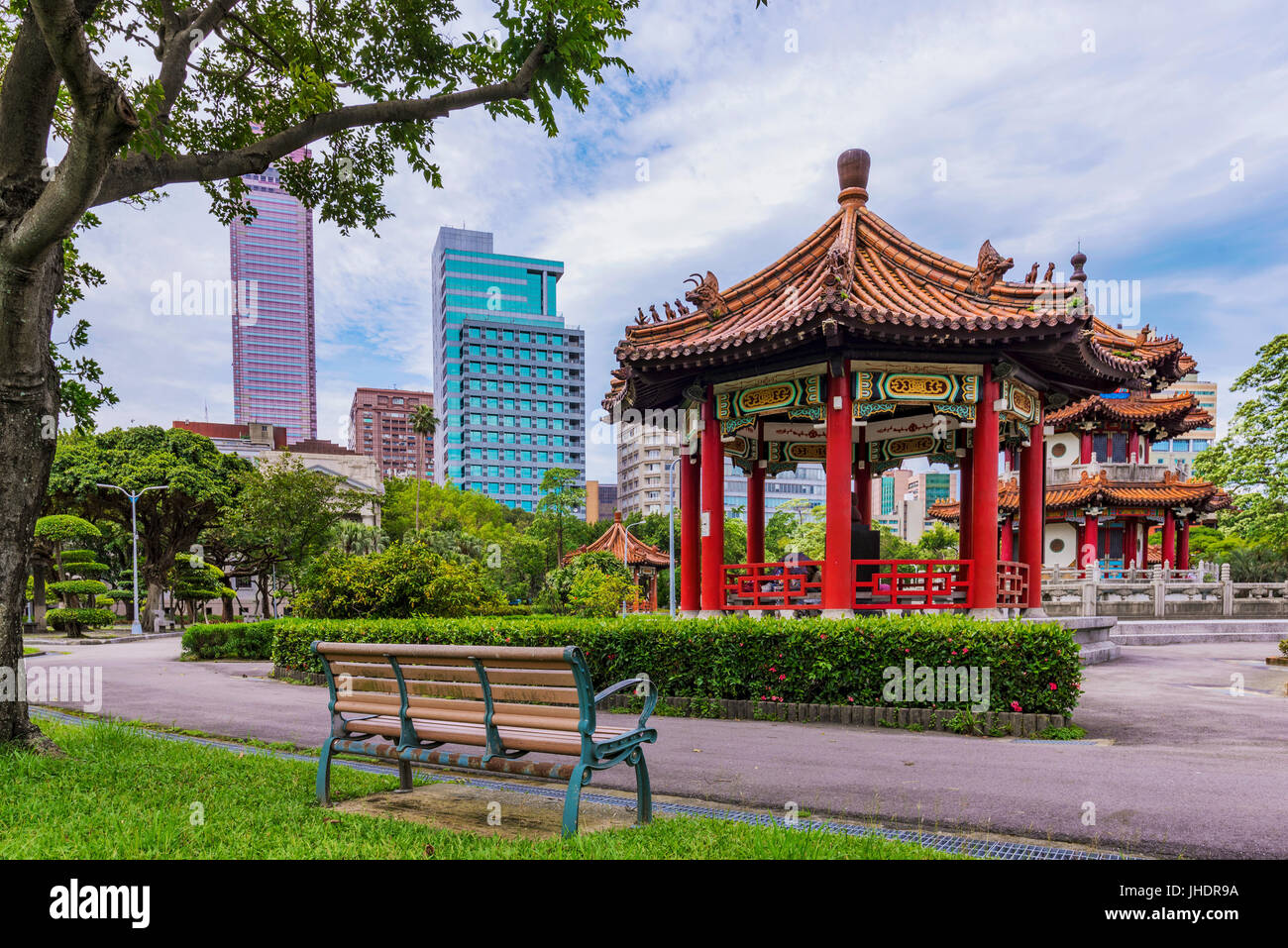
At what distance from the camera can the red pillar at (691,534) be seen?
13.0m

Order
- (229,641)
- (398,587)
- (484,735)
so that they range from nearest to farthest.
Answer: (484,735) < (398,587) < (229,641)

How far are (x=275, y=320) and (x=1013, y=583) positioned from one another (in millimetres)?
184704

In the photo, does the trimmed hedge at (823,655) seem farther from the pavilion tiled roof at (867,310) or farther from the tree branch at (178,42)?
the tree branch at (178,42)

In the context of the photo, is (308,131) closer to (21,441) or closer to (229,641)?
(21,441)

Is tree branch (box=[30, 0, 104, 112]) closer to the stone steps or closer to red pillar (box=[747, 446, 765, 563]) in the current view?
red pillar (box=[747, 446, 765, 563])

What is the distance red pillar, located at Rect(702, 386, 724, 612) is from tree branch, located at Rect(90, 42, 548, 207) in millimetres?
6192

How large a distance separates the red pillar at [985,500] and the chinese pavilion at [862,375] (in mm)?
19

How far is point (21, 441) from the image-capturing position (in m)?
6.37

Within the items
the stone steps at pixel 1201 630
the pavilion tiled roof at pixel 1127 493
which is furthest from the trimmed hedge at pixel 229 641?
the stone steps at pixel 1201 630

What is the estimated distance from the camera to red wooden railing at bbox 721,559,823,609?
11789 millimetres

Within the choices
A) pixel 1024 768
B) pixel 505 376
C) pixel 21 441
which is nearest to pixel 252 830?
pixel 21 441

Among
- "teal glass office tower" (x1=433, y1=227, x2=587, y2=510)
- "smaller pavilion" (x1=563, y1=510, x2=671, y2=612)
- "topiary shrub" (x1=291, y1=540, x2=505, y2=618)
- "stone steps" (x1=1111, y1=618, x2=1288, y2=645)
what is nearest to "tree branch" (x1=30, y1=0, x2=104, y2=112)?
"topiary shrub" (x1=291, y1=540, x2=505, y2=618)
